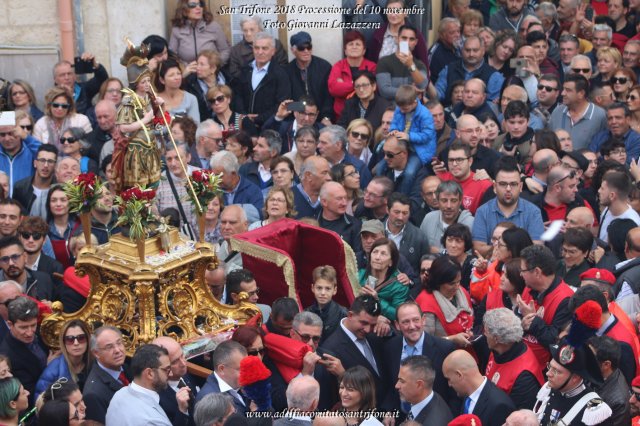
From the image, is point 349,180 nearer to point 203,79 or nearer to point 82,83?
point 203,79

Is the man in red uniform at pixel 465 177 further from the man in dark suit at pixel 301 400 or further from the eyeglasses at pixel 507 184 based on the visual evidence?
the man in dark suit at pixel 301 400

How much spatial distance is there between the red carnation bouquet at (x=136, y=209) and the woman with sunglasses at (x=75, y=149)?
3902 mm

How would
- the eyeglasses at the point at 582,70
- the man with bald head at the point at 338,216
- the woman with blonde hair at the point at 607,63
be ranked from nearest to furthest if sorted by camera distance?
the man with bald head at the point at 338,216 → the eyeglasses at the point at 582,70 → the woman with blonde hair at the point at 607,63

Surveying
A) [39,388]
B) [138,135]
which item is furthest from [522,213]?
[39,388]

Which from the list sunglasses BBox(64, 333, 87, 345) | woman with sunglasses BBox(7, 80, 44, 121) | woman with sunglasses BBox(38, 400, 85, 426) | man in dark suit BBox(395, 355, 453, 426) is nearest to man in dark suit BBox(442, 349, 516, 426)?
man in dark suit BBox(395, 355, 453, 426)

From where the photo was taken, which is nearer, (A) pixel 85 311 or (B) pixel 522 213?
(A) pixel 85 311

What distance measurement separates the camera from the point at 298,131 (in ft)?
49.5

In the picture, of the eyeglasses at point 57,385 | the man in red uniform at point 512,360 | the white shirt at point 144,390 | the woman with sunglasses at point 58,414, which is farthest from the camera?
the man in red uniform at point 512,360

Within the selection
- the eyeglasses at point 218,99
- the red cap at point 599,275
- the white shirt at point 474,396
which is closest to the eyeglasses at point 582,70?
the eyeglasses at point 218,99

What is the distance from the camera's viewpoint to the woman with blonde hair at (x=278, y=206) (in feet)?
42.7

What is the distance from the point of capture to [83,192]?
1102cm

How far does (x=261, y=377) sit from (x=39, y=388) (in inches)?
82.4

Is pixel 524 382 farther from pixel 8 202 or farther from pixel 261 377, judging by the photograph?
pixel 8 202

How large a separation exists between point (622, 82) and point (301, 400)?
837cm
